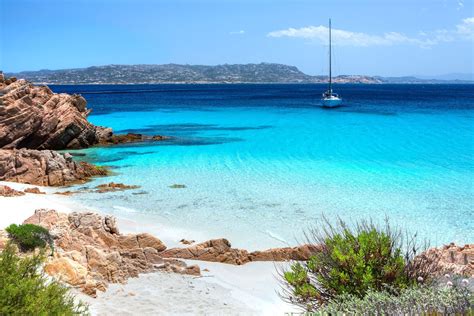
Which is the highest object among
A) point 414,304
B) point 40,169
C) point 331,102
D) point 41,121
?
point 41,121

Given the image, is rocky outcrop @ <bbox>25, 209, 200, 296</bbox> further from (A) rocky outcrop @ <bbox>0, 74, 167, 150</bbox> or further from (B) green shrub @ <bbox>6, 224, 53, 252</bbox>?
(A) rocky outcrop @ <bbox>0, 74, 167, 150</bbox>

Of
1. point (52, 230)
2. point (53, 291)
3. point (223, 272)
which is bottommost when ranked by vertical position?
point (223, 272)

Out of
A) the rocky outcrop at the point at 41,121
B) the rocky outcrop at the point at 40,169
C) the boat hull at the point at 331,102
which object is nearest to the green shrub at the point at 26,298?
the rocky outcrop at the point at 40,169

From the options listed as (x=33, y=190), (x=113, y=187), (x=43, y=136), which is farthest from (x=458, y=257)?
(x=43, y=136)

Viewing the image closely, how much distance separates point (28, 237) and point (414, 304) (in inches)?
369

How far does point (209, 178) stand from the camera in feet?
82.0

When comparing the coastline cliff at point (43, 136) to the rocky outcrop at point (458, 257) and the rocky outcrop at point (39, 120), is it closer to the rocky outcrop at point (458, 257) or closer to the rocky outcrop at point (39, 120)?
the rocky outcrop at point (39, 120)

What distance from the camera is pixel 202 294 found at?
11570mm

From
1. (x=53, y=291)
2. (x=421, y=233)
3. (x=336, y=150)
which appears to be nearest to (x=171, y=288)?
(x=53, y=291)

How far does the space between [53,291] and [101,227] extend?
824 centimetres

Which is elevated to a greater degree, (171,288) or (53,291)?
(53,291)

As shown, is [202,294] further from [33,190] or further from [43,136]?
[43,136]

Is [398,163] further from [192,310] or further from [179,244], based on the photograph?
[192,310]

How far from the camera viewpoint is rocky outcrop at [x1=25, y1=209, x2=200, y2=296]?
10.9 m
